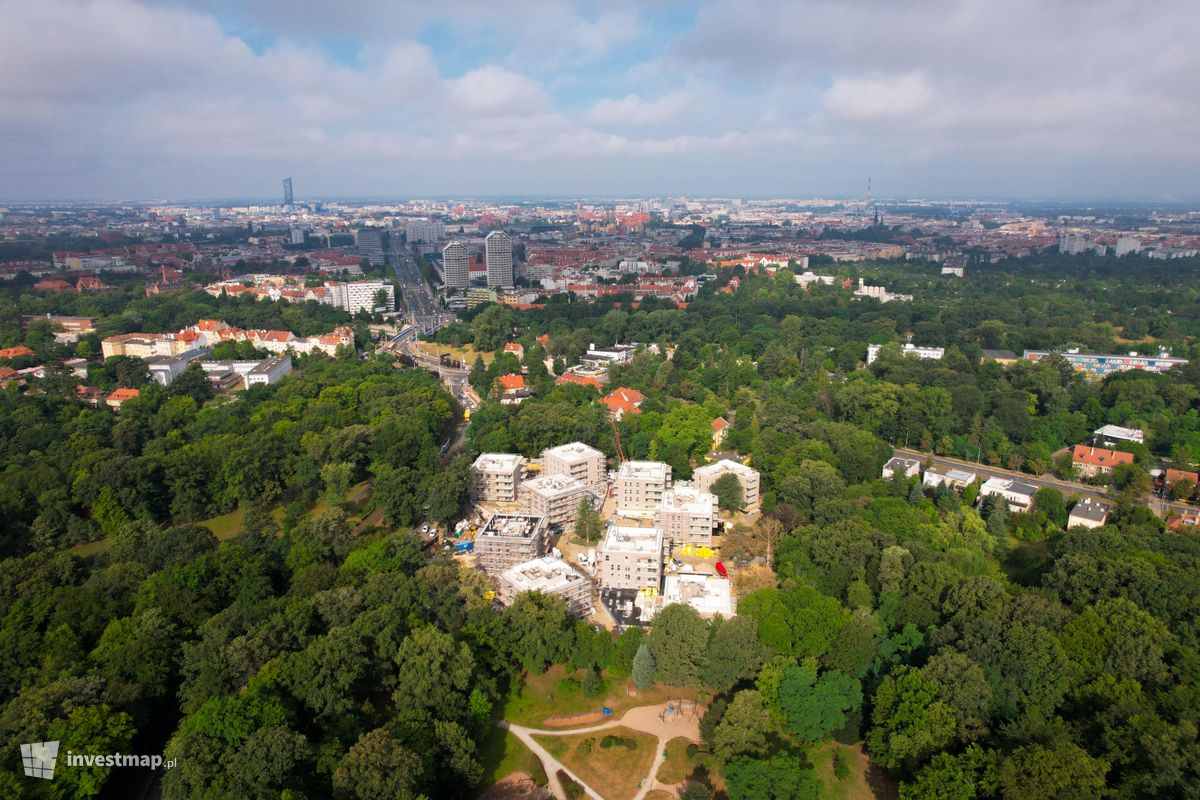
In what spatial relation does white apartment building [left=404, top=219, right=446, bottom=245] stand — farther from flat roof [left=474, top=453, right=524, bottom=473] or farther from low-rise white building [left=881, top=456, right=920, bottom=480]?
low-rise white building [left=881, top=456, right=920, bottom=480]

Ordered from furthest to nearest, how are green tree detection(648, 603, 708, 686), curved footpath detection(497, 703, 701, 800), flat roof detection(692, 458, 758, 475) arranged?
1. flat roof detection(692, 458, 758, 475)
2. green tree detection(648, 603, 708, 686)
3. curved footpath detection(497, 703, 701, 800)

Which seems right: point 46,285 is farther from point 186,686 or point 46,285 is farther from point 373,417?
point 186,686

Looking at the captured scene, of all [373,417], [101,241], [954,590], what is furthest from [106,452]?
[101,241]

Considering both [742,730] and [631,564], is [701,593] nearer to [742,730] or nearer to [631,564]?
[631,564]

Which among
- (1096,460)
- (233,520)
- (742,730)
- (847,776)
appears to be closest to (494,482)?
(233,520)

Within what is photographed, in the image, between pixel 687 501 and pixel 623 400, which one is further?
pixel 623 400

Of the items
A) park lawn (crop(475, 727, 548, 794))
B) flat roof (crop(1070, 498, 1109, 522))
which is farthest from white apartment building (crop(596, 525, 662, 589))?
flat roof (crop(1070, 498, 1109, 522))

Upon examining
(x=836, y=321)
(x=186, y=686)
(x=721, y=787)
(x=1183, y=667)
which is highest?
(x=836, y=321)
